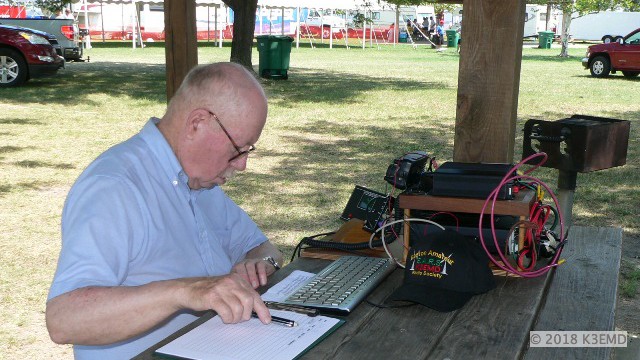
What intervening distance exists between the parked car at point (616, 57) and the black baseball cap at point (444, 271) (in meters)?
20.8

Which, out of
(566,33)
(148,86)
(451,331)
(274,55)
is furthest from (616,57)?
(451,331)

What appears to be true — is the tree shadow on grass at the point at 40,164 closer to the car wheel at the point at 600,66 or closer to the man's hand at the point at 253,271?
the man's hand at the point at 253,271

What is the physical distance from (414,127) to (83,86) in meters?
7.52

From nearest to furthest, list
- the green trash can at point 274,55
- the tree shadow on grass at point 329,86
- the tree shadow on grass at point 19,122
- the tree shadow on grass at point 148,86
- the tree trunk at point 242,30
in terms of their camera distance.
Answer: the tree shadow on grass at point 19,122
the tree shadow on grass at point 148,86
the tree shadow on grass at point 329,86
the tree trunk at point 242,30
the green trash can at point 274,55

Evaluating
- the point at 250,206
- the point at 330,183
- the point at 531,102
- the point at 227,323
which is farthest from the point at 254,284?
the point at 531,102

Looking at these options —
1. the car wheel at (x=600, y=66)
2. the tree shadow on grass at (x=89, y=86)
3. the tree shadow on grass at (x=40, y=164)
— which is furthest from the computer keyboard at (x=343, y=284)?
the car wheel at (x=600, y=66)

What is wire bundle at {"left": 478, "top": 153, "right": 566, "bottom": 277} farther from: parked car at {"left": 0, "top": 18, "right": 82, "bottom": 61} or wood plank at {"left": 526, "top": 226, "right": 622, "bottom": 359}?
parked car at {"left": 0, "top": 18, "right": 82, "bottom": 61}

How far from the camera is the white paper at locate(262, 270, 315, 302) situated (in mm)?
2160

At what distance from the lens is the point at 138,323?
1.77m

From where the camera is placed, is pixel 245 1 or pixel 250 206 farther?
pixel 245 1

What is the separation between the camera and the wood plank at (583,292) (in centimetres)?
187

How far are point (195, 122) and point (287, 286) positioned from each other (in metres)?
0.57

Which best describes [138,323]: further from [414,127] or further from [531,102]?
[531,102]

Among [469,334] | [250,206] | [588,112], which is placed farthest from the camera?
[588,112]
